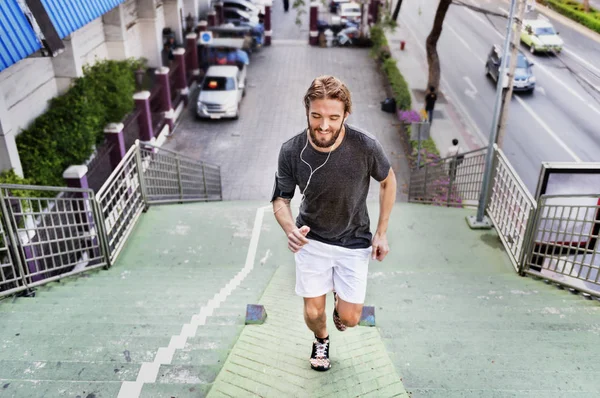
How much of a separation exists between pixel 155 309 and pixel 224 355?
1.39m

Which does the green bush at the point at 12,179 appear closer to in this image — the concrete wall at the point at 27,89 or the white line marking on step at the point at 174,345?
the concrete wall at the point at 27,89

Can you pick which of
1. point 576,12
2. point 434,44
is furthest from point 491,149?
point 576,12

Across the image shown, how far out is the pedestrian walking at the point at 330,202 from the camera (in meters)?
3.29

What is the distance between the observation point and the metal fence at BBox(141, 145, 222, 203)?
31.6ft

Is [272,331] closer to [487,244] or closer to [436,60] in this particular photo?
[487,244]

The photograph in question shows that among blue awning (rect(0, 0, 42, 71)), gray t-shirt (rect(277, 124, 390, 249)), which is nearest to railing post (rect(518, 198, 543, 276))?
gray t-shirt (rect(277, 124, 390, 249))

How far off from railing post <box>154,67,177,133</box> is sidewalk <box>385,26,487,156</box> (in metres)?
8.51

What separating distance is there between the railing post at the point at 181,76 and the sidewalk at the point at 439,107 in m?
8.27

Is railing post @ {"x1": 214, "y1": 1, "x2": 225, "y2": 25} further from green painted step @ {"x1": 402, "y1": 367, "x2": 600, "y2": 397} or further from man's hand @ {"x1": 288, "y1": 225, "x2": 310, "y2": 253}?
green painted step @ {"x1": 402, "y1": 367, "x2": 600, "y2": 397}

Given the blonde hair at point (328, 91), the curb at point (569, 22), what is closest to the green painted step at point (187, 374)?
the blonde hair at point (328, 91)

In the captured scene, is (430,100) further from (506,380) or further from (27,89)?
(506,380)

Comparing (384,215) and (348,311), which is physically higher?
(384,215)

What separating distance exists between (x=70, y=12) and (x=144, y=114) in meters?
5.38

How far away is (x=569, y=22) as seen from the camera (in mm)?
20781
